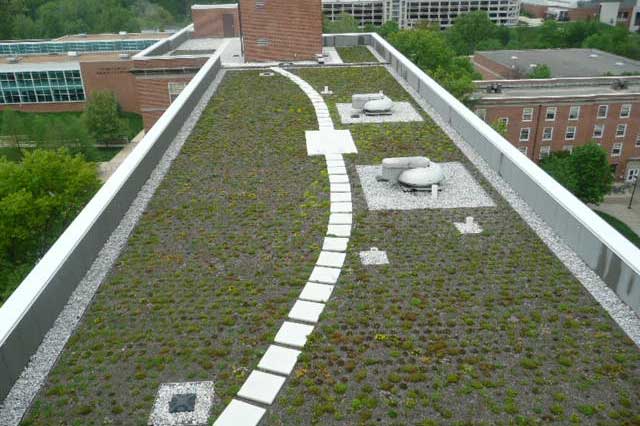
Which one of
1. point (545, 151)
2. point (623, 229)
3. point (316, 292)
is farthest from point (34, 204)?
point (545, 151)

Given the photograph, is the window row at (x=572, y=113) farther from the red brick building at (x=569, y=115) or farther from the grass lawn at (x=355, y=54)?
the grass lawn at (x=355, y=54)

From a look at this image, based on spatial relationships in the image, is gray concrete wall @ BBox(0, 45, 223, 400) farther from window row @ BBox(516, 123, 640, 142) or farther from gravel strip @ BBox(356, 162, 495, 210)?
window row @ BBox(516, 123, 640, 142)

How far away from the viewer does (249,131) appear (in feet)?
78.1

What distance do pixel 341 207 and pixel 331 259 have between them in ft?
10.4

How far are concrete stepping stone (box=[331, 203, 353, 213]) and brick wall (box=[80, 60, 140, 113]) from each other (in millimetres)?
58678

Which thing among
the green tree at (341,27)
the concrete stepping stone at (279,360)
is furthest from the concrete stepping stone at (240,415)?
the green tree at (341,27)

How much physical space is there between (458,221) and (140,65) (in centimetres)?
3003

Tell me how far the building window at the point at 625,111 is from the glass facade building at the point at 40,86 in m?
63.3

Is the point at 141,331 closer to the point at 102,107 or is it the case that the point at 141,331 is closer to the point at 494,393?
the point at 494,393

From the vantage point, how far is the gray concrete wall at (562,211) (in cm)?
1183

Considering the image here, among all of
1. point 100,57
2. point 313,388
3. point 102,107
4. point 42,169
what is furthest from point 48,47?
point 313,388

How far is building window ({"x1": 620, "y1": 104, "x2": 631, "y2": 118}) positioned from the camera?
56.4 meters

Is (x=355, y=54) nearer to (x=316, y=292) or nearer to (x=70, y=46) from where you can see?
(x=316, y=292)

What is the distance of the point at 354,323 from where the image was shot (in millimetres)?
11367
